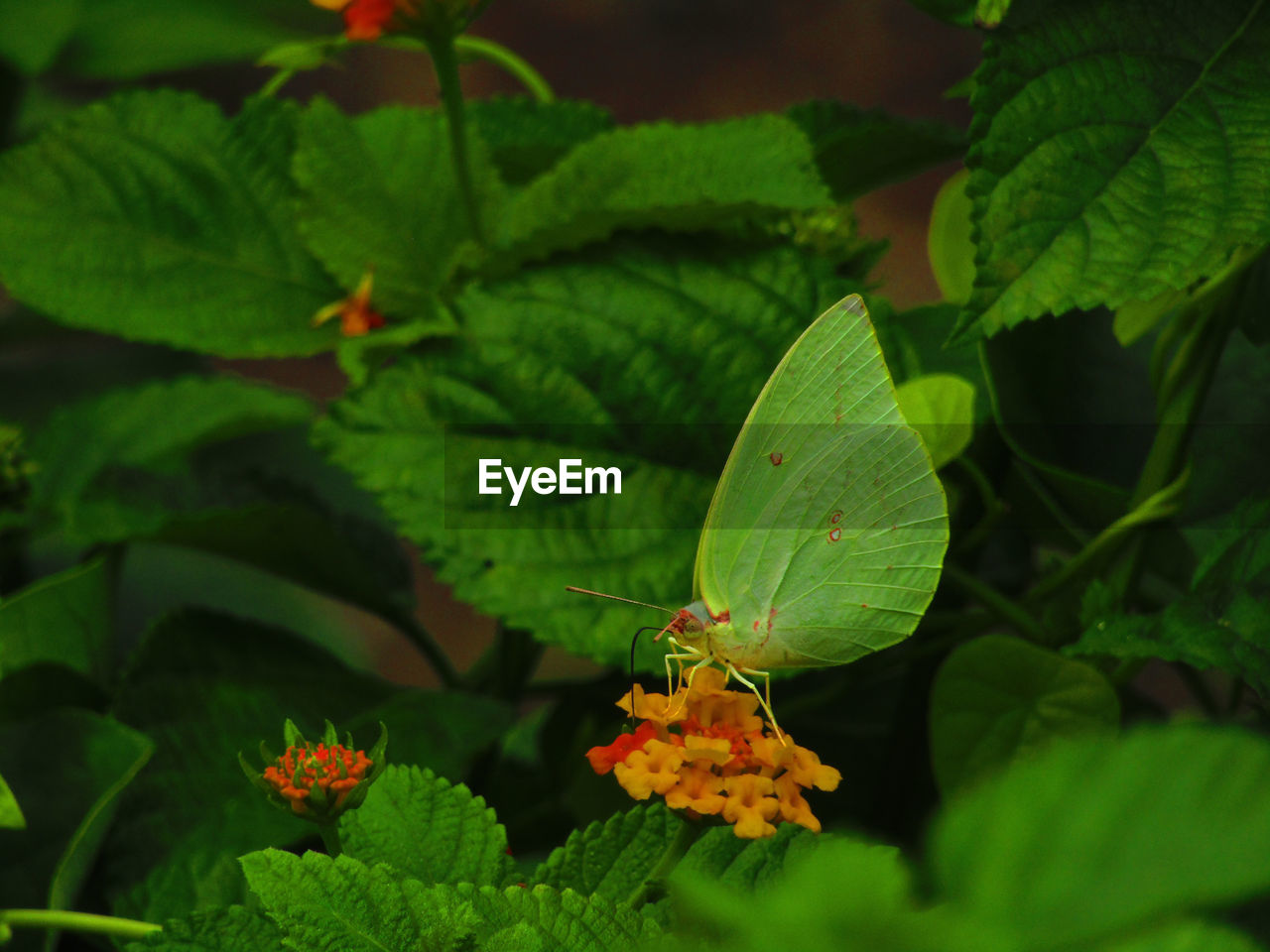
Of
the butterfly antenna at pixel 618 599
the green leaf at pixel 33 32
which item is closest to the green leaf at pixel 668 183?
the butterfly antenna at pixel 618 599

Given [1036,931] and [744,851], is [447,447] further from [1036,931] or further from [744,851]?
[1036,931]

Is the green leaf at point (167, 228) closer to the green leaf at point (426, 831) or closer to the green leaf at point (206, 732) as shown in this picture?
the green leaf at point (206, 732)

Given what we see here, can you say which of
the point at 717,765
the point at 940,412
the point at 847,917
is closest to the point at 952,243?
the point at 940,412

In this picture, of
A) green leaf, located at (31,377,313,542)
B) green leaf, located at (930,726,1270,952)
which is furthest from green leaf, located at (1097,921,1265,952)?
green leaf, located at (31,377,313,542)

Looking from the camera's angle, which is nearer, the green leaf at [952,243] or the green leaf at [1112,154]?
the green leaf at [1112,154]

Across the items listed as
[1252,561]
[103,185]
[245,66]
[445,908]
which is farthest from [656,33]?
[445,908]

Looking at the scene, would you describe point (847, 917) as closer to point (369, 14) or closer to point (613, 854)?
point (613, 854)

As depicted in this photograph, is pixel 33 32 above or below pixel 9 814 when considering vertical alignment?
above
